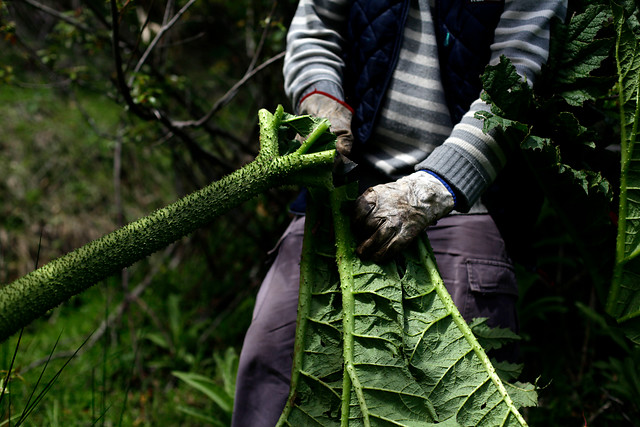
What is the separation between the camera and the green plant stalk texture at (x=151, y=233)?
1296 millimetres

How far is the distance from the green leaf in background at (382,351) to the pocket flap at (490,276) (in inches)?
10.7

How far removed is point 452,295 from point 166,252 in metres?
3.43

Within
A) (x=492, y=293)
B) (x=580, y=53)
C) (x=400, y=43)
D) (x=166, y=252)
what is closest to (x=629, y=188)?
(x=580, y=53)

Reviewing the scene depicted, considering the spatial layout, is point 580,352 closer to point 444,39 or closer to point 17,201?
point 444,39

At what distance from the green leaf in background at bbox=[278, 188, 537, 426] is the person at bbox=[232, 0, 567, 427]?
143 mm

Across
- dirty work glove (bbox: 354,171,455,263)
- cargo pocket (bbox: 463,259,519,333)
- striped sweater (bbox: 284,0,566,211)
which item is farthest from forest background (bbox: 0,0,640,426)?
dirty work glove (bbox: 354,171,455,263)

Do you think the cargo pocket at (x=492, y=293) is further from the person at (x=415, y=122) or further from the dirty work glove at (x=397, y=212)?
the dirty work glove at (x=397, y=212)

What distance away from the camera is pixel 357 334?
1.63m

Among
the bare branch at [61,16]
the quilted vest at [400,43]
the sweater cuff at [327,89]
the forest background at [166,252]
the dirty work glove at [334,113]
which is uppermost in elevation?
the quilted vest at [400,43]

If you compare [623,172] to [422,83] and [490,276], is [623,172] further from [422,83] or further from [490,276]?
[422,83]

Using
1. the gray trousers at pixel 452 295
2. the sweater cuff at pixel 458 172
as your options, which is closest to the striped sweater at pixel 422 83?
the sweater cuff at pixel 458 172

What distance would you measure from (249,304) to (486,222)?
7.31 feet

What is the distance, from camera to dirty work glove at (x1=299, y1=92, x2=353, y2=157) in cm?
188

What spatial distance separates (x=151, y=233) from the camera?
1.45 m
